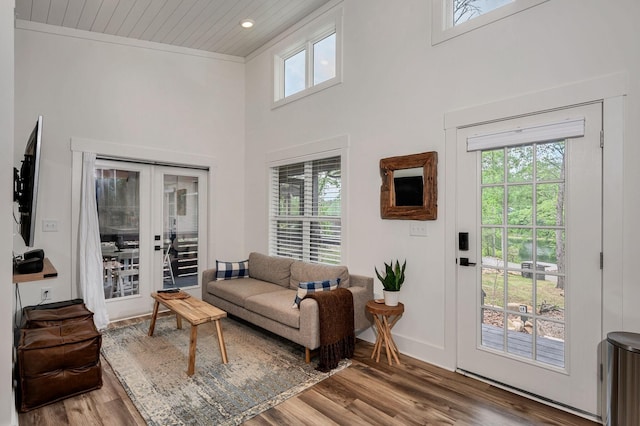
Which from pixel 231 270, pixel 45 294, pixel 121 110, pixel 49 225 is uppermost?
pixel 121 110

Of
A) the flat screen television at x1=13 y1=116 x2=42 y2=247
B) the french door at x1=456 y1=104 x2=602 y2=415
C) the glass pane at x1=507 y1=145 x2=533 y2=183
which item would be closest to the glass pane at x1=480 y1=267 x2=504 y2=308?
the french door at x1=456 y1=104 x2=602 y2=415

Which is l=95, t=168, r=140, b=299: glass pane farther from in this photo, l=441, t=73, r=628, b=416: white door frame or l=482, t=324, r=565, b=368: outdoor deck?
l=441, t=73, r=628, b=416: white door frame

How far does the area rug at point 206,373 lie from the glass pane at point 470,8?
3115 mm

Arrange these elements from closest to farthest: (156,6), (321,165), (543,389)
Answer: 1. (543,389)
2. (156,6)
3. (321,165)

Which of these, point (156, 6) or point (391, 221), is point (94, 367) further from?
point (156, 6)

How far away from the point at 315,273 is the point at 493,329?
1756 millimetres

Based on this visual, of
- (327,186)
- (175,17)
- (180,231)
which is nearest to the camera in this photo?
(175,17)

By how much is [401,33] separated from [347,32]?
72 centimetres

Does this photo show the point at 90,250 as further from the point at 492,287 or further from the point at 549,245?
the point at 549,245

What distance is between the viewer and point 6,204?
5.80 feet

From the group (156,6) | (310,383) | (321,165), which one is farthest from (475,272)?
(156,6)

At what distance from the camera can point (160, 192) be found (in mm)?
4535

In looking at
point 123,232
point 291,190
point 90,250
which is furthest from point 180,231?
point 291,190

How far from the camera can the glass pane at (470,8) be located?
268 cm
